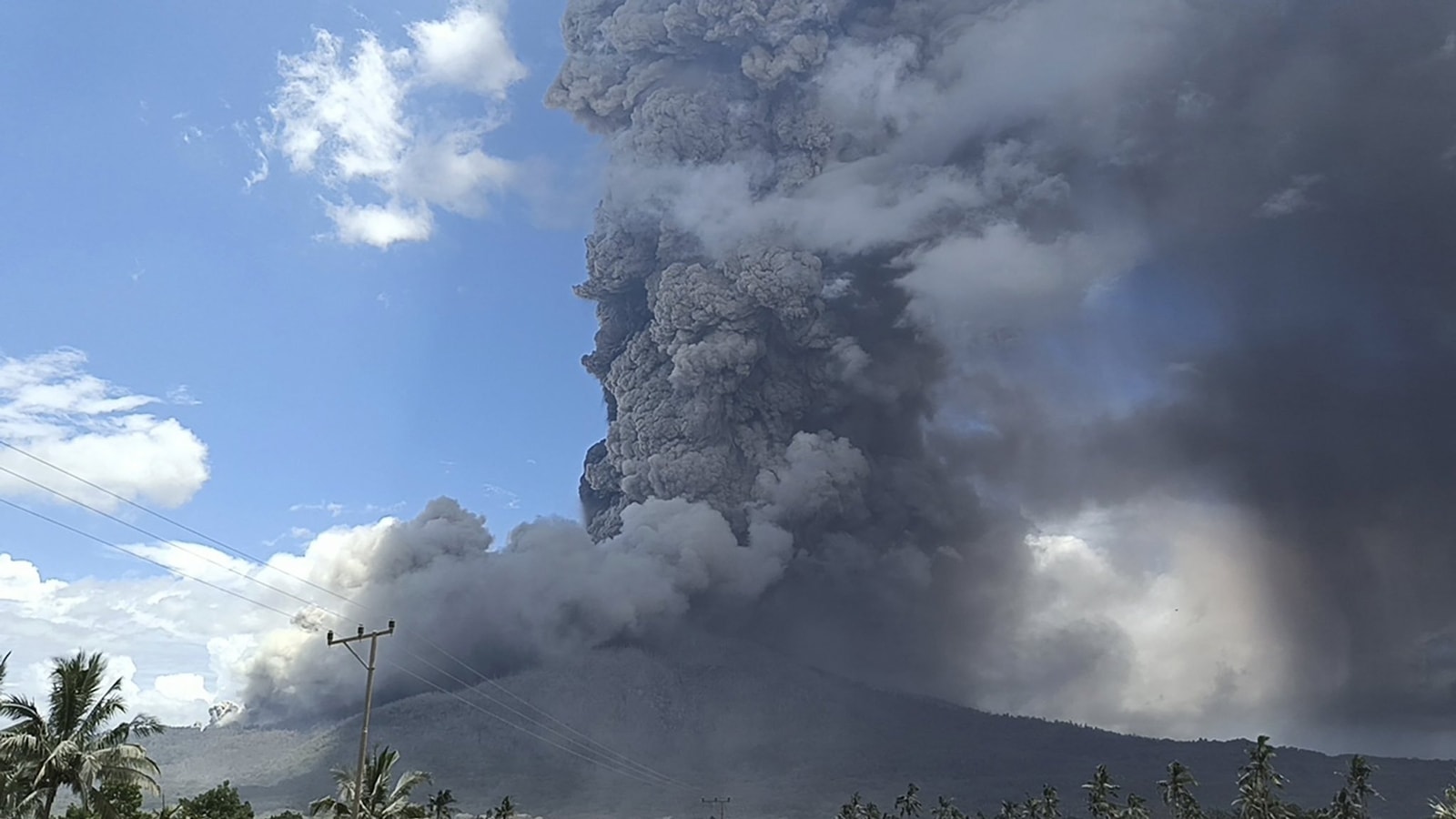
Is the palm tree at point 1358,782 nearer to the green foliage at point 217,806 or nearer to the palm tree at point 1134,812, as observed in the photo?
the palm tree at point 1134,812

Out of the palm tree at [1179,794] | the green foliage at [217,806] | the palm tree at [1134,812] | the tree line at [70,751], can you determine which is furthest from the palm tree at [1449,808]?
the green foliage at [217,806]

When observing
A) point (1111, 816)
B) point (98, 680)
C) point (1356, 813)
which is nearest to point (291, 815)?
point (98, 680)

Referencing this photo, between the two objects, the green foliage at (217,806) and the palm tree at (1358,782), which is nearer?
the green foliage at (217,806)

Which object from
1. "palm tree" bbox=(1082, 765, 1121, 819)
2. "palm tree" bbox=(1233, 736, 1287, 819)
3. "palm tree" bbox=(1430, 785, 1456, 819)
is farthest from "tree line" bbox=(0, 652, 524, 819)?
"palm tree" bbox=(1082, 765, 1121, 819)

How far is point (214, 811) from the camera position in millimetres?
84438

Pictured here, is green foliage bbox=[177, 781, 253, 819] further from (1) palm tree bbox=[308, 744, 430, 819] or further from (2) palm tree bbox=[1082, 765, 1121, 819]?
(2) palm tree bbox=[1082, 765, 1121, 819]

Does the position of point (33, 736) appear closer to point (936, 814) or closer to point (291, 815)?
point (291, 815)

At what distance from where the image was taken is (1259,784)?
84.8 m

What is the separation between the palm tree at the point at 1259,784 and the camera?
8450 cm

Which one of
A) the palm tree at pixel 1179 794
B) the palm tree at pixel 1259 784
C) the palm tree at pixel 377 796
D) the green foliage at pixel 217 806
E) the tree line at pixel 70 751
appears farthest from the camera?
the palm tree at pixel 1179 794

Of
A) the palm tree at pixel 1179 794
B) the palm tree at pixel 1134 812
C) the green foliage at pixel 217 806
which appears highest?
the palm tree at pixel 1179 794

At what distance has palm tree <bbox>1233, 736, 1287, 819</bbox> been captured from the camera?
8450 centimetres

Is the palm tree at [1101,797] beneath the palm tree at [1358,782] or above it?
beneath

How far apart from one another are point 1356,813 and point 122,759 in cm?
8823
